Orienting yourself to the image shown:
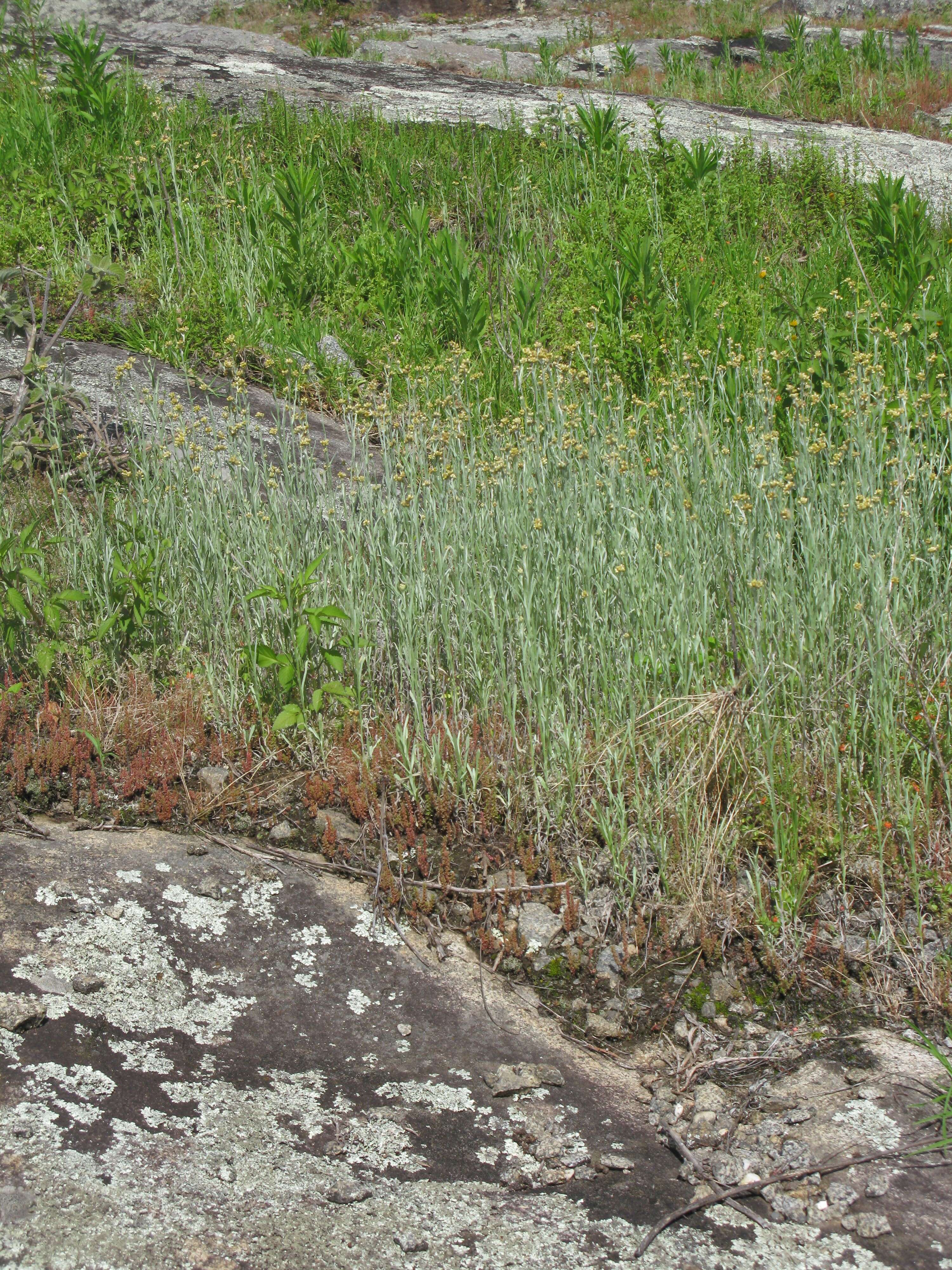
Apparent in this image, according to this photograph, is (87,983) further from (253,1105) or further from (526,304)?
(526,304)

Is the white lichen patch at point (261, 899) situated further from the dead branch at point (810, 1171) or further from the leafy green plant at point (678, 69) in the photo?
the leafy green plant at point (678, 69)

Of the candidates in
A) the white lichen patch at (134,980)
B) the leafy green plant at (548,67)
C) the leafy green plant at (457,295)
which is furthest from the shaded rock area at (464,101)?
the white lichen patch at (134,980)

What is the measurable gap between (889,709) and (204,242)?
5.70 meters

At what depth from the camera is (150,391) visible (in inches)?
193

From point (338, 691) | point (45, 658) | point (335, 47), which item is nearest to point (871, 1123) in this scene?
point (338, 691)

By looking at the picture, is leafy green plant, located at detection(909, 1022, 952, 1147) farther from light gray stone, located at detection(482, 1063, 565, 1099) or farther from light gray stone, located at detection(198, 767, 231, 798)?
light gray stone, located at detection(198, 767, 231, 798)

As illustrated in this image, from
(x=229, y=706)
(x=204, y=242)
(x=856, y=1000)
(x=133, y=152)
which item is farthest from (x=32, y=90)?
(x=856, y=1000)

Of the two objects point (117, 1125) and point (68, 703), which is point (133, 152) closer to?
point (68, 703)

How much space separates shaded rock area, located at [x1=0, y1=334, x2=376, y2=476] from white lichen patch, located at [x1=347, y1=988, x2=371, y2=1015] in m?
2.79

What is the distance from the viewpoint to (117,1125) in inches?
78.4

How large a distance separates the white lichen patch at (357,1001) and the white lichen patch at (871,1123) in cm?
111

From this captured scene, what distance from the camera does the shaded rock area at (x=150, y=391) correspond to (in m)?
5.09

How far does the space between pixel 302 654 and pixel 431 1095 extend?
1440mm

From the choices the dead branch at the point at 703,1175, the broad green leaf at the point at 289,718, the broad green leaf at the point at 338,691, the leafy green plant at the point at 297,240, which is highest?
the leafy green plant at the point at 297,240
